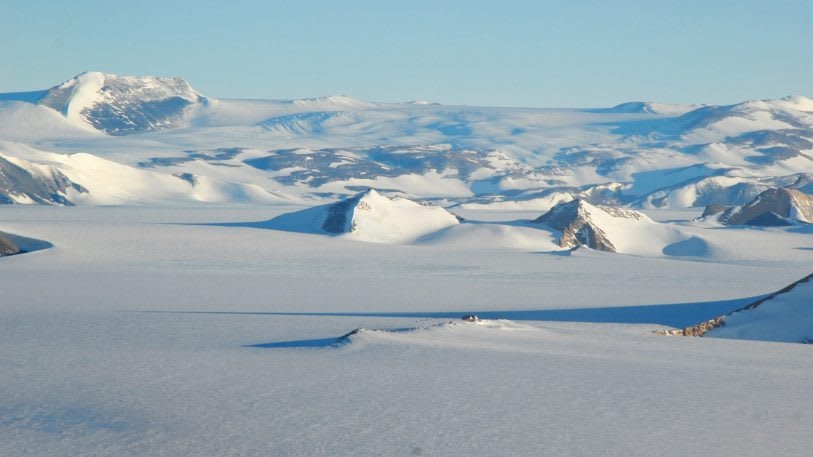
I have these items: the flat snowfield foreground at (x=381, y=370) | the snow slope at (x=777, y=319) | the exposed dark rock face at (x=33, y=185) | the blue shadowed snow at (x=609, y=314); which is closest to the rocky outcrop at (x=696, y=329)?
the snow slope at (x=777, y=319)

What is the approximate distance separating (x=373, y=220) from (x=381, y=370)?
41.4 metres

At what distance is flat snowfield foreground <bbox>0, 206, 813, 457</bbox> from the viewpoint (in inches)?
452

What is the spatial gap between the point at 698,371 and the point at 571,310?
11.7m

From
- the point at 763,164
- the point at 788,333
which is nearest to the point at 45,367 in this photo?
the point at 788,333

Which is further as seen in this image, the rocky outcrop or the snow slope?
the rocky outcrop

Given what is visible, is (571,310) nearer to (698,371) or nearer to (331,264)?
(698,371)

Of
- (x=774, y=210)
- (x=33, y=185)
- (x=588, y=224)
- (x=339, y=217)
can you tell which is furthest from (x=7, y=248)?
(x=33, y=185)

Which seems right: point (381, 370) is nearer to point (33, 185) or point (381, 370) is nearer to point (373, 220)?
point (373, 220)

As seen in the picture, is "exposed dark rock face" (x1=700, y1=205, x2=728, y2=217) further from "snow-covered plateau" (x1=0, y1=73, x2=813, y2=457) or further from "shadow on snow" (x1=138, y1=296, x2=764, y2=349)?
"shadow on snow" (x1=138, y1=296, x2=764, y2=349)

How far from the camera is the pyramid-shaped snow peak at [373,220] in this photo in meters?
55.7

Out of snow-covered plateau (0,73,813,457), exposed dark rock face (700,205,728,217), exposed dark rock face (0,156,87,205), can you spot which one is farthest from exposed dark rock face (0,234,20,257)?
exposed dark rock face (0,156,87,205)

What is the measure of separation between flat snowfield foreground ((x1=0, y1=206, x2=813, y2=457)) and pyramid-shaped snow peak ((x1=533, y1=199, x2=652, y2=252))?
19342 millimetres

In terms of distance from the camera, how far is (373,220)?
5662 cm

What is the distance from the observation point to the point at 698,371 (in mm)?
15609
